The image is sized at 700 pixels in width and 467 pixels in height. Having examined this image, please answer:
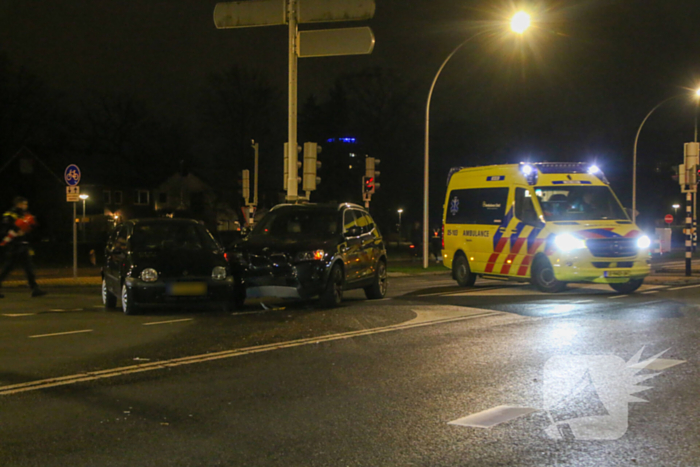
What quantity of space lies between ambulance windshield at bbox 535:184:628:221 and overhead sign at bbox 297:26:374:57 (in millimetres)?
4940

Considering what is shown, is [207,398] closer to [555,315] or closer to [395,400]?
[395,400]

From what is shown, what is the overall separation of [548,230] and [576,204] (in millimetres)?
1003

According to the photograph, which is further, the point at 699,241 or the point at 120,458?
the point at 699,241

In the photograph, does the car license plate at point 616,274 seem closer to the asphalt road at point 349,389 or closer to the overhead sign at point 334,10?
the asphalt road at point 349,389

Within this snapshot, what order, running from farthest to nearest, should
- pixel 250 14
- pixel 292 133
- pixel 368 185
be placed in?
pixel 368 185
pixel 292 133
pixel 250 14

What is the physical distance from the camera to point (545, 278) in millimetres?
15531

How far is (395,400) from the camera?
6.18 m

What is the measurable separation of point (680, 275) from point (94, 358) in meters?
19.0

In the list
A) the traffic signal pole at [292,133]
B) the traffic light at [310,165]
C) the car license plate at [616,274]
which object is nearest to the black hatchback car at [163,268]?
the traffic signal pole at [292,133]

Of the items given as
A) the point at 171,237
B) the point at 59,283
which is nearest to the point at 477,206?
the point at 171,237

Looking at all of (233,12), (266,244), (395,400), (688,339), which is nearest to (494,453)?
(395,400)

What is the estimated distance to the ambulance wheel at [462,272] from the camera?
698 inches

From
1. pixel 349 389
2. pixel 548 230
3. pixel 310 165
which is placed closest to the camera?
pixel 349 389

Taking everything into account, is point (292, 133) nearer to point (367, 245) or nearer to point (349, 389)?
point (367, 245)
